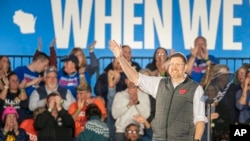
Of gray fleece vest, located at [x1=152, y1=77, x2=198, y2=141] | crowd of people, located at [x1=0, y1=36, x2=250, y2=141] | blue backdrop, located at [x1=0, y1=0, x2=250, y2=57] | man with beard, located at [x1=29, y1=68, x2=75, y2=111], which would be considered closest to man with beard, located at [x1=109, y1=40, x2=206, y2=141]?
gray fleece vest, located at [x1=152, y1=77, x2=198, y2=141]

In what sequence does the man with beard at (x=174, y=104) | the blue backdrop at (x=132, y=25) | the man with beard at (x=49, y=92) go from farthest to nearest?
the blue backdrop at (x=132, y=25) → the man with beard at (x=49, y=92) → the man with beard at (x=174, y=104)

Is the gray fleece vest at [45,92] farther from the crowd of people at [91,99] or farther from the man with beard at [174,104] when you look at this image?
the man with beard at [174,104]

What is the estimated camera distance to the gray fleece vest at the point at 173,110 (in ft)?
23.5

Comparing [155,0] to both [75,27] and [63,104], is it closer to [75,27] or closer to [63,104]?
[75,27]

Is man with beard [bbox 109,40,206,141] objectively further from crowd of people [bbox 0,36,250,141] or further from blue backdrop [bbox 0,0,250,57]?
blue backdrop [bbox 0,0,250,57]

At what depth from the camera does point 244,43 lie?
1084 centimetres

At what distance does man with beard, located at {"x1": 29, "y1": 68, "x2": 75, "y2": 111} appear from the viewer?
10.3 meters

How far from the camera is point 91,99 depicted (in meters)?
10.3

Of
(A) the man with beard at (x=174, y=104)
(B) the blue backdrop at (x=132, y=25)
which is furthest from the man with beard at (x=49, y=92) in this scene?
(A) the man with beard at (x=174, y=104)

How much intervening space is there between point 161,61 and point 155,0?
1.00 meters

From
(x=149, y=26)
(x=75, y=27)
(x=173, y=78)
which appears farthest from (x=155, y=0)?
(x=173, y=78)

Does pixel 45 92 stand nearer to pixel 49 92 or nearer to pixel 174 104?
pixel 49 92

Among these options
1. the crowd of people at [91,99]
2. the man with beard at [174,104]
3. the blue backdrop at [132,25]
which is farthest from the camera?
the blue backdrop at [132,25]

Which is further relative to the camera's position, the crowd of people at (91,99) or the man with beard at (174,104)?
the crowd of people at (91,99)
